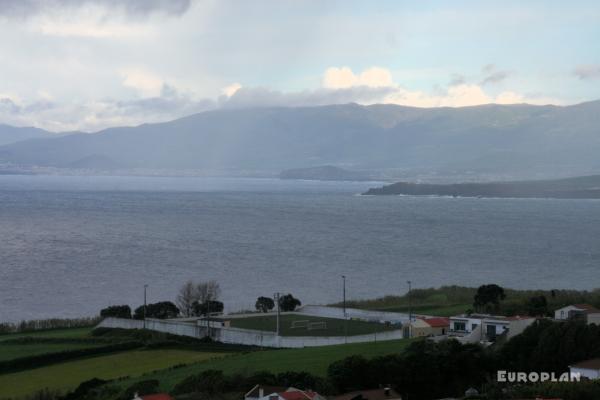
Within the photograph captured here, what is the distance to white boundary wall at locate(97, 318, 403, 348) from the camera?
21609 millimetres

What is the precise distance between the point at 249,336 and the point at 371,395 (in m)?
8.59

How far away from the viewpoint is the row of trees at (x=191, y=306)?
26.5m

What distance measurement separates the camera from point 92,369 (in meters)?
19.6

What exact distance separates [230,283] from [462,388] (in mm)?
22976

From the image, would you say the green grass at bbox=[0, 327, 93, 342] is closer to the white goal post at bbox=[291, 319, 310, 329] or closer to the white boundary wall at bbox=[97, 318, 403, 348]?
the white boundary wall at bbox=[97, 318, 403, 348]

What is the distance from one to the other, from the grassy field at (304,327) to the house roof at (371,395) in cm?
807

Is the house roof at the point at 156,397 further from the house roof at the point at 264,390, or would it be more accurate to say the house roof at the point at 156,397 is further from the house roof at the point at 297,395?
the house roof at the point at 297,395

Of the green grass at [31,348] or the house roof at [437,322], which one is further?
the house roof at [437,322]

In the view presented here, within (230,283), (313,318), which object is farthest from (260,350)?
(230,283)

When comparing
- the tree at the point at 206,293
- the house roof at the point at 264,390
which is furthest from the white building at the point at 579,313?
the tree at the point at 206,293

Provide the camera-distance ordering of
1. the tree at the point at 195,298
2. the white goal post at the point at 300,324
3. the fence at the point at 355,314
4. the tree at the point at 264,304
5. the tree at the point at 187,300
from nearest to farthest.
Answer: the white goal post at the point at 300,324 → the fence at the point at 355,314 → the tree at the point at 195,298 → the tree at the point at 187,300 → the tree at the point at 264,304

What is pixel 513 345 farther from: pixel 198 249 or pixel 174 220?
pixel 174 220

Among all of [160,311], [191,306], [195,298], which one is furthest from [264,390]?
[195,298]

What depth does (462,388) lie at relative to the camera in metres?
15.9
